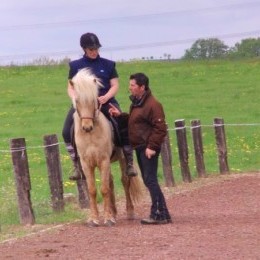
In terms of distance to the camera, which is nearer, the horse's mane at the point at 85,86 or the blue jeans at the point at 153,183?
the horse's mane at the point at 85,86

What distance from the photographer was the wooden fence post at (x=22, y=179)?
1168 centimetres

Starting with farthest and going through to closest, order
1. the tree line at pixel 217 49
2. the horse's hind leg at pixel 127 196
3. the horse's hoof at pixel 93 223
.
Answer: the tree line at pixel 217 49, the horse's hind leg at pixel 127 196, the horse's hoof at pixel 93 223

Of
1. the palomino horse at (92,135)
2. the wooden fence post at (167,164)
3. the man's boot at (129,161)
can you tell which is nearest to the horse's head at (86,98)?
the palomino horse at (92,135)

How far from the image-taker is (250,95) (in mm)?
36188

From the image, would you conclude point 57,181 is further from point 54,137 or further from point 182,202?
point 182,202

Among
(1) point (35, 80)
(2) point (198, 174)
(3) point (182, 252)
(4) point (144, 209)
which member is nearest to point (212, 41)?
(1) point (35, 80)

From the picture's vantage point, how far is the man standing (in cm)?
1119

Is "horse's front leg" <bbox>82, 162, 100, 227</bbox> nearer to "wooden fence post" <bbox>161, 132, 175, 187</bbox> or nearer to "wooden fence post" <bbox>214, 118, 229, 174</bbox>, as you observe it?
"wooden fence post" <bbox>161, 132, 175, 187</bbox>

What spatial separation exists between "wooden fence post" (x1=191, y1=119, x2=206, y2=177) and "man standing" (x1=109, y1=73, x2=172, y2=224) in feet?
18.2

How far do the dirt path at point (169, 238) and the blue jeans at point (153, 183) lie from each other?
0.22 m

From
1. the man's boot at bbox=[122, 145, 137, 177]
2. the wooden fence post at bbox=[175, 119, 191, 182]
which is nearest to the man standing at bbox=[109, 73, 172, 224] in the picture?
the man's boot at bbox=[122, 145, 137, 177]

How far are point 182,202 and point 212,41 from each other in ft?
175

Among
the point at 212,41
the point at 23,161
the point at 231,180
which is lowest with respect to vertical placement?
the point at 231,180

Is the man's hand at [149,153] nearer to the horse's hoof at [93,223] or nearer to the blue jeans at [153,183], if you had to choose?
the blue jeans at [153,183]
